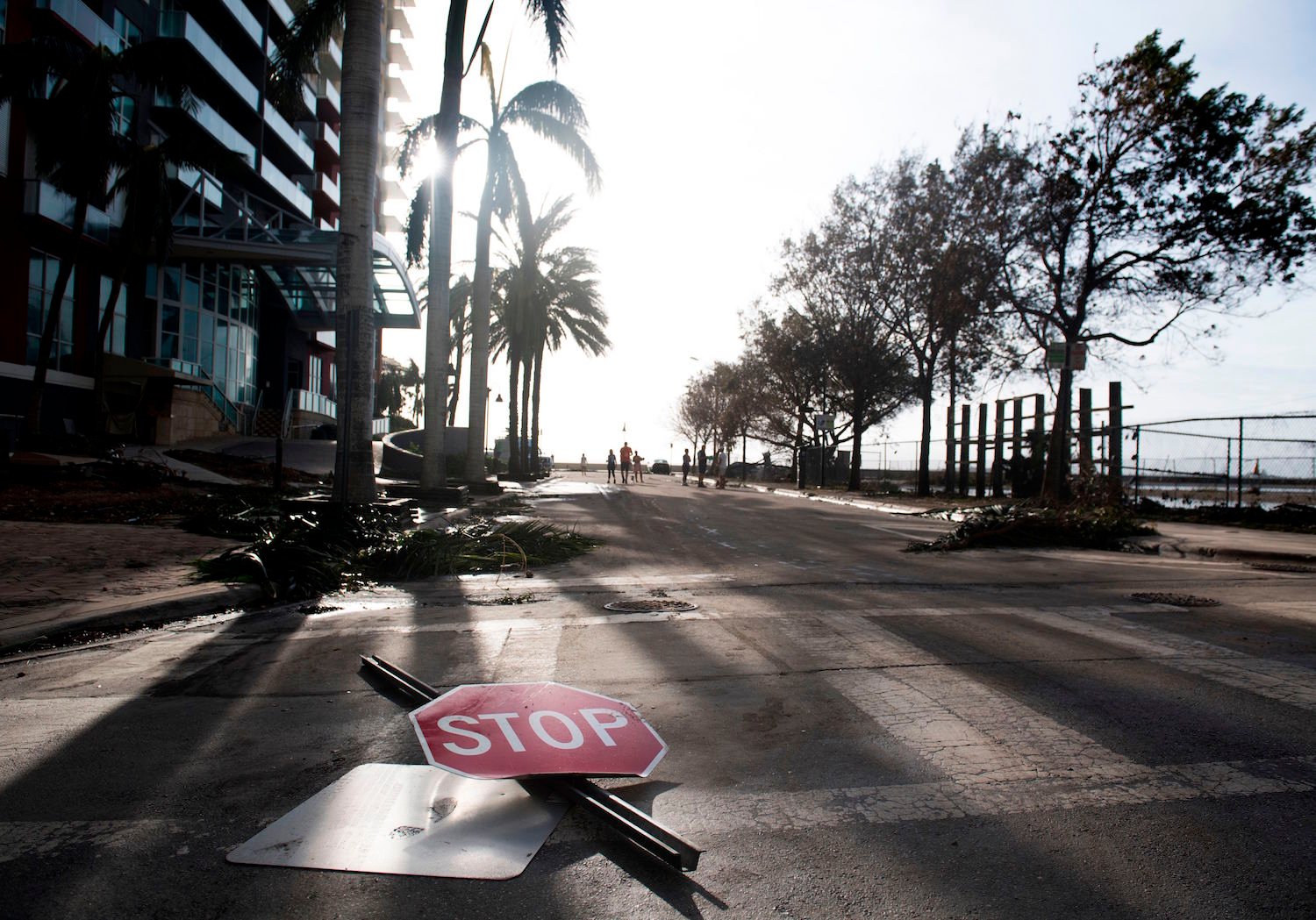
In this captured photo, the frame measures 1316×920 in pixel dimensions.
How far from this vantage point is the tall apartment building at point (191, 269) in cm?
2488

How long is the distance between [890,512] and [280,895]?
2106 cm

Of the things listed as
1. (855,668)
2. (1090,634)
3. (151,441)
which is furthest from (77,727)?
(151,441)

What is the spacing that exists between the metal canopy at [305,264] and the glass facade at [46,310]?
348 cm

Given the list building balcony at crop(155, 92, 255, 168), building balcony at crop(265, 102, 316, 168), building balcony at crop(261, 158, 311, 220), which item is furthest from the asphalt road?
building balcony at crop(265, 102, 316, 168)

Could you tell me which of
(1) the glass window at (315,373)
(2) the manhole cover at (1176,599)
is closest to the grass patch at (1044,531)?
(2) the manhole cover at (1176,599)

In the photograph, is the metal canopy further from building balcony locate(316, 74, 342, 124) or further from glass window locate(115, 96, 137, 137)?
building balcony locate(316, 74, 342, 124)

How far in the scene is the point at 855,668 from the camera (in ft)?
15.6

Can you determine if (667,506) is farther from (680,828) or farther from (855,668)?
(680,828)

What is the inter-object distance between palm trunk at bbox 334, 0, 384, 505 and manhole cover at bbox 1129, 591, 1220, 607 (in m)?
8.72

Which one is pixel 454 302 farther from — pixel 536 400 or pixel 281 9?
pixel 281 9

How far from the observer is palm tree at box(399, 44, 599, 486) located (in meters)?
20.5

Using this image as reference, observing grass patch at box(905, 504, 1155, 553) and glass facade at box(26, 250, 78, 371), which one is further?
glass facade at box(26, 250, 78, 371)

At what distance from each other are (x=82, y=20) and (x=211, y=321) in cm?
1190

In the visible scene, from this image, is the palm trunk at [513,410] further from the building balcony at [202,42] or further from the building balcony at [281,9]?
the building balcony at [281,9]
